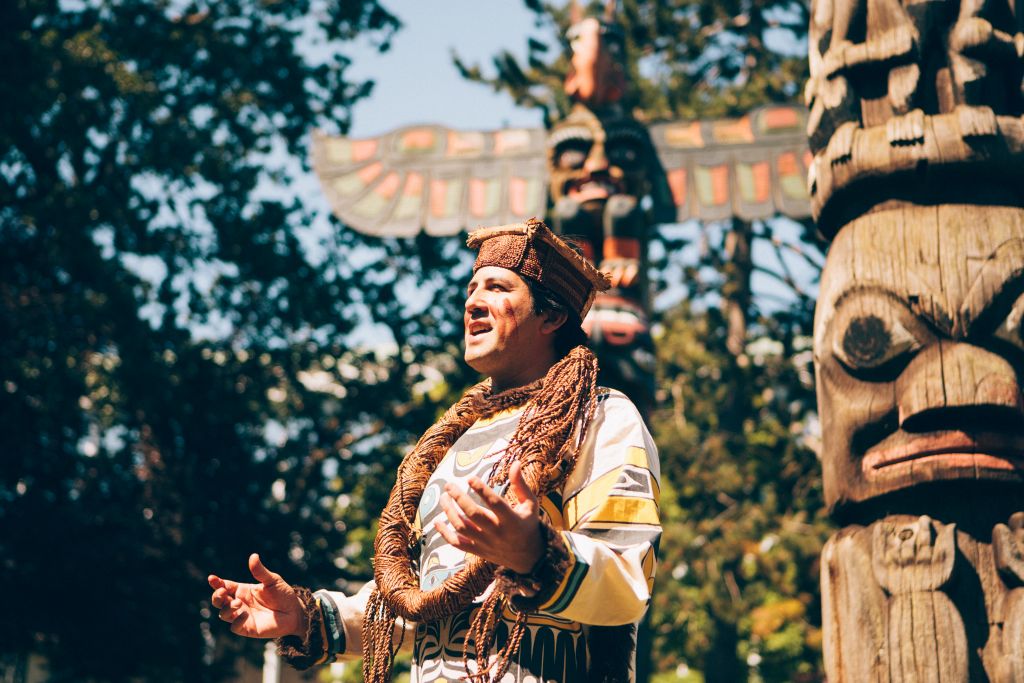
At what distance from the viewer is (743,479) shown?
1297 centimetres

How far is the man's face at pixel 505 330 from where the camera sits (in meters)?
2.99

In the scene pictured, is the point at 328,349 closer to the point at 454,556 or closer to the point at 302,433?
the point at 302,433

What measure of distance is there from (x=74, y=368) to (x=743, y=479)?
23.4ft

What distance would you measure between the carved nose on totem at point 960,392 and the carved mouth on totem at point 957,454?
1.6 inches

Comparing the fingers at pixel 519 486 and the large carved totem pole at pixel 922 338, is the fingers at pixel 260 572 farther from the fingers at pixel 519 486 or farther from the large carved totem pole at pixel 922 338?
the large carved totem pole at pixel 922 338

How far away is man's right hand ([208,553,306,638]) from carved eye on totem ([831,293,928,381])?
8.08 ft

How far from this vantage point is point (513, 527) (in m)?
2.26

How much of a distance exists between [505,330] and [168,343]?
22.5ft

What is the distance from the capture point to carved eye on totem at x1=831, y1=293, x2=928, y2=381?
14.5ft

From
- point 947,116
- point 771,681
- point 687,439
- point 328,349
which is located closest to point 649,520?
point 947,116

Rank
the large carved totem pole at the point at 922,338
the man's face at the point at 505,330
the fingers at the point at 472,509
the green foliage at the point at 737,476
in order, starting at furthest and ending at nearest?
the green foliage at the point at 737,476, the large carved totem pole at the point at 922,338, the man's face at the point at 505,330, the fingers at the point at 472,509

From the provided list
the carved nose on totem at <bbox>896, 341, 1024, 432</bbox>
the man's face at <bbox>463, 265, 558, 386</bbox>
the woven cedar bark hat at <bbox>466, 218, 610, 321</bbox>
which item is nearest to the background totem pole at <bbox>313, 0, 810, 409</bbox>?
the carved nose on totem at <bbox>896, 341, 1024, 432</bbox>

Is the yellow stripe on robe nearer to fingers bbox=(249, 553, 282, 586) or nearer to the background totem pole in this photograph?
fingers bbox=(249, 553, 282, 586)

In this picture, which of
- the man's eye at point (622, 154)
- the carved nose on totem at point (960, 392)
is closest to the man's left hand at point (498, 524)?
the carved nose on totem at point (960, 392)
